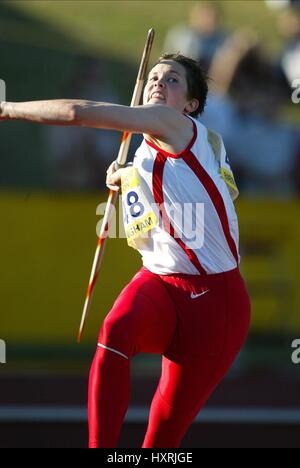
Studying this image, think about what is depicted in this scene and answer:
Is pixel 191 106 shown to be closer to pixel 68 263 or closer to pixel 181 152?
pixel 181 152

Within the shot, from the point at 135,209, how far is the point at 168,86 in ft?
1.71

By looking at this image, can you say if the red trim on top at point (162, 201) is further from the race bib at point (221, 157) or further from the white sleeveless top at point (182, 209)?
the race bib at point (221, 157)

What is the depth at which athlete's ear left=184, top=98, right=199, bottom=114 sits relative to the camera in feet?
14.0

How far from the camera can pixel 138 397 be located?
7.55m

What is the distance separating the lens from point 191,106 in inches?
169

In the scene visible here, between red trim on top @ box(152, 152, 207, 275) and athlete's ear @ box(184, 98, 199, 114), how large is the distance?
0.38m

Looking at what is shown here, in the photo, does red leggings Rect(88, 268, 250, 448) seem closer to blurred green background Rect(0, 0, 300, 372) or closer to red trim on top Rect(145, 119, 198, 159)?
red trim on top Rect(145, 119, 198, 159)

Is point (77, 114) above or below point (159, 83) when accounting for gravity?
below

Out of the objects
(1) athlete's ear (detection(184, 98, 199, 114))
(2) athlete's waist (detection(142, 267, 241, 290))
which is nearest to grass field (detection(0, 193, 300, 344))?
(1) athlete's ear (detection(184, 98, 199, 114))

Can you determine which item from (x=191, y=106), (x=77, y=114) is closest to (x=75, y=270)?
(x=191, y=106)

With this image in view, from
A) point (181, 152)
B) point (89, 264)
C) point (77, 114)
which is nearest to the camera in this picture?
point (77, 114)

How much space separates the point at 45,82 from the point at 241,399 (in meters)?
4.42
